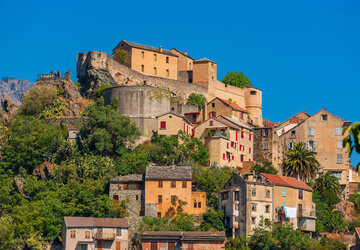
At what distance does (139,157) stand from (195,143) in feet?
24.2

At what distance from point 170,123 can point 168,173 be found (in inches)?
538

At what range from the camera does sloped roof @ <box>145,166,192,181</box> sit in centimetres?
5922

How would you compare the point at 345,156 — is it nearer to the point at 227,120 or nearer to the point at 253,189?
the point at 227,120

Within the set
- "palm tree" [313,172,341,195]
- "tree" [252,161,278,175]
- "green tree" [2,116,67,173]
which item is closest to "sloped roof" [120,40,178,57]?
"green tree" [2,116,67,173]

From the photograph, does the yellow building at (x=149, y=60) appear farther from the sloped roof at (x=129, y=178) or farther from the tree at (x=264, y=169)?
the sloped roof at (x=129, y=178)

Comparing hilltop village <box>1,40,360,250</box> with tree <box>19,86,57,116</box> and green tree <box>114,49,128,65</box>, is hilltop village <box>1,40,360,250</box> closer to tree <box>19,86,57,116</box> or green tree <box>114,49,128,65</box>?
green tree <box>114,49,128,65</box>

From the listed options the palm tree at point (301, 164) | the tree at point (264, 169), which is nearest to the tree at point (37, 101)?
the tree at point (264, 169)

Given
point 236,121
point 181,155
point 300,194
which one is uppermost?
point 236,121

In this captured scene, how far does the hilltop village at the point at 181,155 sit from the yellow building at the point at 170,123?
0.11 meters

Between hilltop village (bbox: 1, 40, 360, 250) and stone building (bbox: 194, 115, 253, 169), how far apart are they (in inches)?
5.0

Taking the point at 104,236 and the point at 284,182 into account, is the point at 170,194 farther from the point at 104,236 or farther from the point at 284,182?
the point at 284,182

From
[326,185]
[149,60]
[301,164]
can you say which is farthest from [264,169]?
[149,60]

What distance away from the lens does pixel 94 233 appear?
5478cm

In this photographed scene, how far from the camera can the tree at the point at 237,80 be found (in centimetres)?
9644
